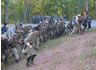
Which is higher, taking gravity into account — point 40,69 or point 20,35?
point 20,35

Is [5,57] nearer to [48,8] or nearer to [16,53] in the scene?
[16,53]

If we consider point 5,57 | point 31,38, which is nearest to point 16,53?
point 5,57

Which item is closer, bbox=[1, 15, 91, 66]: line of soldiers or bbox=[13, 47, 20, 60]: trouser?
bbox=[1, 15, 91, 66]: line of soldiers

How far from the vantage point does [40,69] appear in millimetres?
9469

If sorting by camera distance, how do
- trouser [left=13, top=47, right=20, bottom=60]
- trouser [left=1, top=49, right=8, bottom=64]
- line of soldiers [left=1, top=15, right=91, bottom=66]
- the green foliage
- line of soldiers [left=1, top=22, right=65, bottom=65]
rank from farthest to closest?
the green foliage → trouser [left=13, top=47, right=20, bottom=60] → line of soldiers [left=1, top=22, right=65, bottom=65] → trouser [left=1, top=49, right=8, bottom=64] → line of soldiers [left=1, top=15, right=91, bottom=66]

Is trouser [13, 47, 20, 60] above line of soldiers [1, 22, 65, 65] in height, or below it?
below

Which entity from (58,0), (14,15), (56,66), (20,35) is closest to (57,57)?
(56,66)

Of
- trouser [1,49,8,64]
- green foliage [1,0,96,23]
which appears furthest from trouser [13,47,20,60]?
green foliage [1,0,96,23]

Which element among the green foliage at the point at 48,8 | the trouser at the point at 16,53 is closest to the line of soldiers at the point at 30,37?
the trouser at the point at 16,53

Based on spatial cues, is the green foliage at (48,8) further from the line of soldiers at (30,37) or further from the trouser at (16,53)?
the trouser at (16,53)

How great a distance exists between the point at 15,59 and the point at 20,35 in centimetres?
232

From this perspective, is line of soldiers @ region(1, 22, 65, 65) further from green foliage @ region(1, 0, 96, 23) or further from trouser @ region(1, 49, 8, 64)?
green foliage @ region(1, 0, 96, 23)

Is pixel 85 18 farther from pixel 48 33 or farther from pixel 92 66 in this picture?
pixel 92 66

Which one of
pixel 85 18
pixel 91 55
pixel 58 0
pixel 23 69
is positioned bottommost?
pixel 23 69
